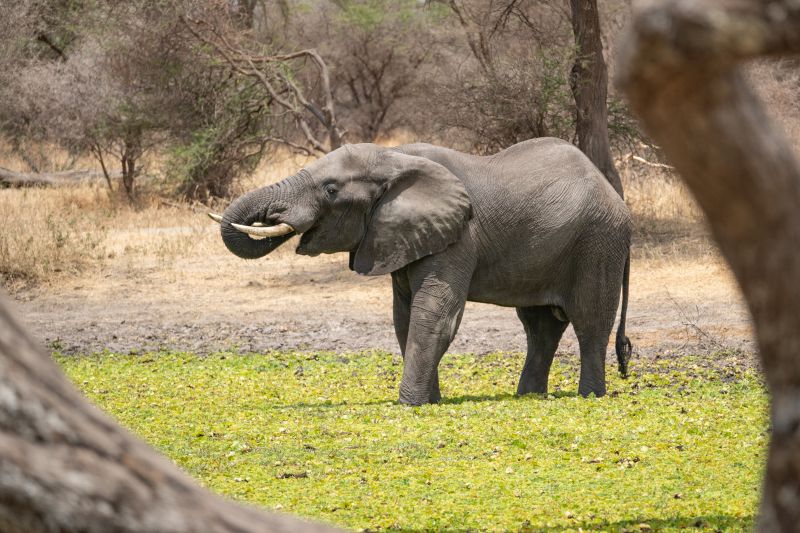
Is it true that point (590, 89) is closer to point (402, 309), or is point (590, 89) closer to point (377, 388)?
point (377, 388)

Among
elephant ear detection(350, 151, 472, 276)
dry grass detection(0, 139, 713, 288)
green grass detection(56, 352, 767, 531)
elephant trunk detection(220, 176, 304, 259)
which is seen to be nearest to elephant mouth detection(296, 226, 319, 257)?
elephant trunk detection(220, 176, 304, 259)

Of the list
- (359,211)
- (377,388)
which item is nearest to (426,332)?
(359,211)

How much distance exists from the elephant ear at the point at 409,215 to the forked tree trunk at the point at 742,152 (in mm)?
7333

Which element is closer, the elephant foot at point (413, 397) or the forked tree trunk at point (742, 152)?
the forked tree trunk at point (742, 152)

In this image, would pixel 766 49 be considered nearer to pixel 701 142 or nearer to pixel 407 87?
pixel 701 142

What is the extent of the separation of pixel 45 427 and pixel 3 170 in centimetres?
2622

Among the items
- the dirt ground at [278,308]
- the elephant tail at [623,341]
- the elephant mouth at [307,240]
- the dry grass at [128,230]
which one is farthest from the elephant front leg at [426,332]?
the dry grass at [128,230]

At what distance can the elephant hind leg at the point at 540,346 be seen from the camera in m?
10.8

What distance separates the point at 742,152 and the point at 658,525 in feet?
13.4

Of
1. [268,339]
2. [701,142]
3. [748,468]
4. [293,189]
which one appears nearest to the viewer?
[701,142]

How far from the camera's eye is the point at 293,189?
973cm

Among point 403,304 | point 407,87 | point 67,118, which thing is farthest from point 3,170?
point 403,304

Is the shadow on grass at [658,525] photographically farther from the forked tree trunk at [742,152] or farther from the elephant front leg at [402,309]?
the elephant front leg at [402,309]

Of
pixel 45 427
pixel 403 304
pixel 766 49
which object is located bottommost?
pixel 403 304
